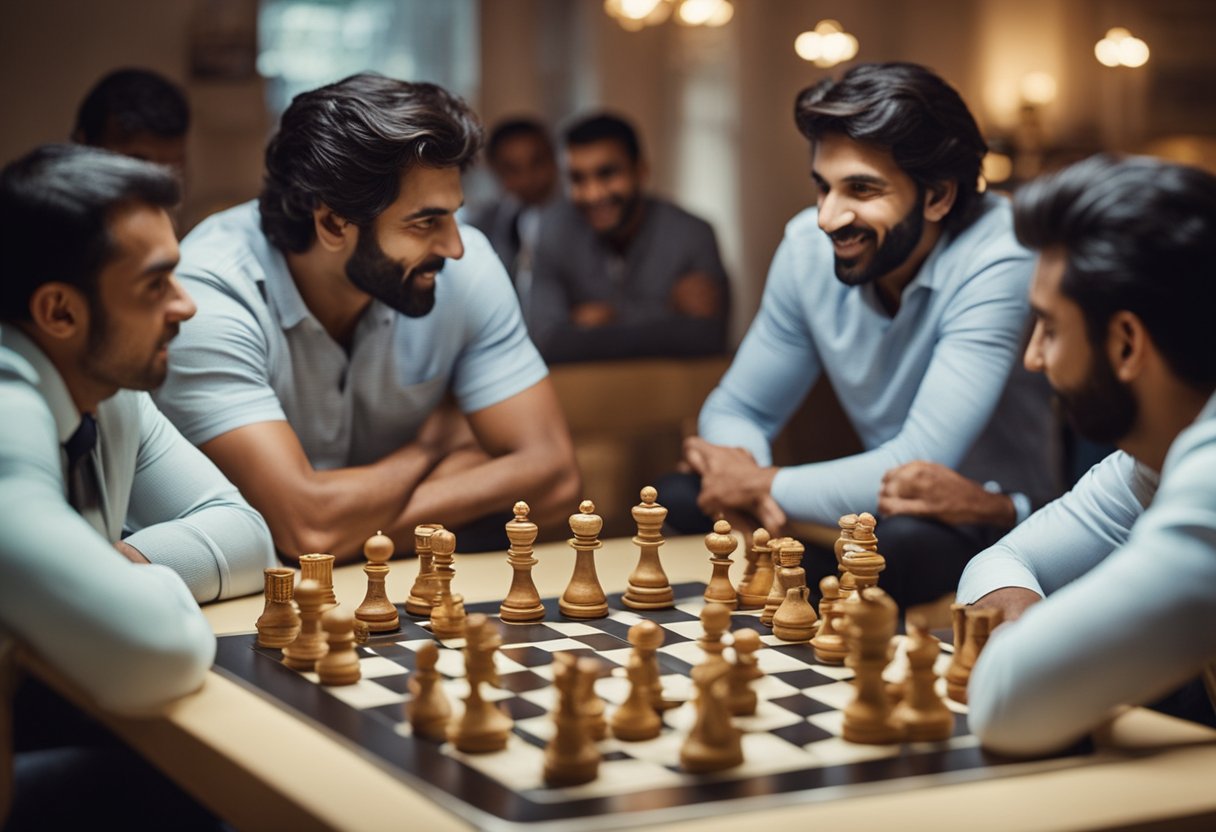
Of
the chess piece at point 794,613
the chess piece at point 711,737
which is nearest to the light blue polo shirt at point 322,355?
the chess piece at point 794,613

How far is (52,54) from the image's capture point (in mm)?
6941

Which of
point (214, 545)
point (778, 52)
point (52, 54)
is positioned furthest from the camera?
point (778, 52)

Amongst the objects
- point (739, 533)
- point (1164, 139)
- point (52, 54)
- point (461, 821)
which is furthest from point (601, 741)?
point (1164, 139)

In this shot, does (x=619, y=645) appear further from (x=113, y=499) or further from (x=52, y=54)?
(x=52, y=54)

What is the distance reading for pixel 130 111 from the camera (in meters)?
4.06

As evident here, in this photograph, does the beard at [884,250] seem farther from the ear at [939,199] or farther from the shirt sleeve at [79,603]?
the shirt sleeve at [79,603]

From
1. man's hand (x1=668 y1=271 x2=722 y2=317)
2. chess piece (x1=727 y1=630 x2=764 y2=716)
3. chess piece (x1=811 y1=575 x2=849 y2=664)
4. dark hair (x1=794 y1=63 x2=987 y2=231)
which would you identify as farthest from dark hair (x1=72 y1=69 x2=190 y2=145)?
chess piece (x1=727 y1=630 x2=764 y2=716)

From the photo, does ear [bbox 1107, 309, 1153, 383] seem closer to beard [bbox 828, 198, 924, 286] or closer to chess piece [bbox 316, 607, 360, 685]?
chess piece [bbox 316, 607, 360, 685]

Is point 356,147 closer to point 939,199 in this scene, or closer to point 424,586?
point 424,586

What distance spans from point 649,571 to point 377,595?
45 centimetres

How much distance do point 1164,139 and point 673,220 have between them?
3945 millimetres

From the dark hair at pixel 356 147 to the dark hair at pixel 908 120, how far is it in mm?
754

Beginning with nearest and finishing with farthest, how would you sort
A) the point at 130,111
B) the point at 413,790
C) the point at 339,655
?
the point at 413,790 → the point at 339,655 → the point at 130,111

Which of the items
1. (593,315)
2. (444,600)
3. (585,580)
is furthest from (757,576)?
(593,315)
